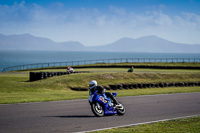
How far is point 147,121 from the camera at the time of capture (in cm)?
1076

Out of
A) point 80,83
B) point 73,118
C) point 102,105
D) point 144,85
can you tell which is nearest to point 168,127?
point 102,105

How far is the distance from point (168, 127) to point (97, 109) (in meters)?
3.17

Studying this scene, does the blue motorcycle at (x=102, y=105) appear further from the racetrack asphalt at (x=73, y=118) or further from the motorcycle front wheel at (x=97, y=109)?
the racetrack asphalt at (x=73, y=118)

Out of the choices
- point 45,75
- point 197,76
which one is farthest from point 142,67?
point 45,75

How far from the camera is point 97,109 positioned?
1161 centimetres

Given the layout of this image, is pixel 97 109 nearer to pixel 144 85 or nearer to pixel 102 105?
pixel 102 105

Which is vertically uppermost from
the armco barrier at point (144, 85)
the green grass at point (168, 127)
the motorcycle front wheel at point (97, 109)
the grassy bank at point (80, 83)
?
the motorcycle front wheel at point (97, 109)

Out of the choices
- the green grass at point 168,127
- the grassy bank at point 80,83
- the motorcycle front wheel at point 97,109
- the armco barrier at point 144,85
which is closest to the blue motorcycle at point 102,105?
the motorcycle front wheel at point 97,109

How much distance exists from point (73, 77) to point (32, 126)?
21.0 meters

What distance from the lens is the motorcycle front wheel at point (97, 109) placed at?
11.5 m

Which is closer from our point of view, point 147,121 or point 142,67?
point 147,121

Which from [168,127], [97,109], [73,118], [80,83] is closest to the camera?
[168,127]

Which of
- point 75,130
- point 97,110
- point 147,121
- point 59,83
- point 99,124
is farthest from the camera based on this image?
point 59,83

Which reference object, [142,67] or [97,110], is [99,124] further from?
[142,67]
